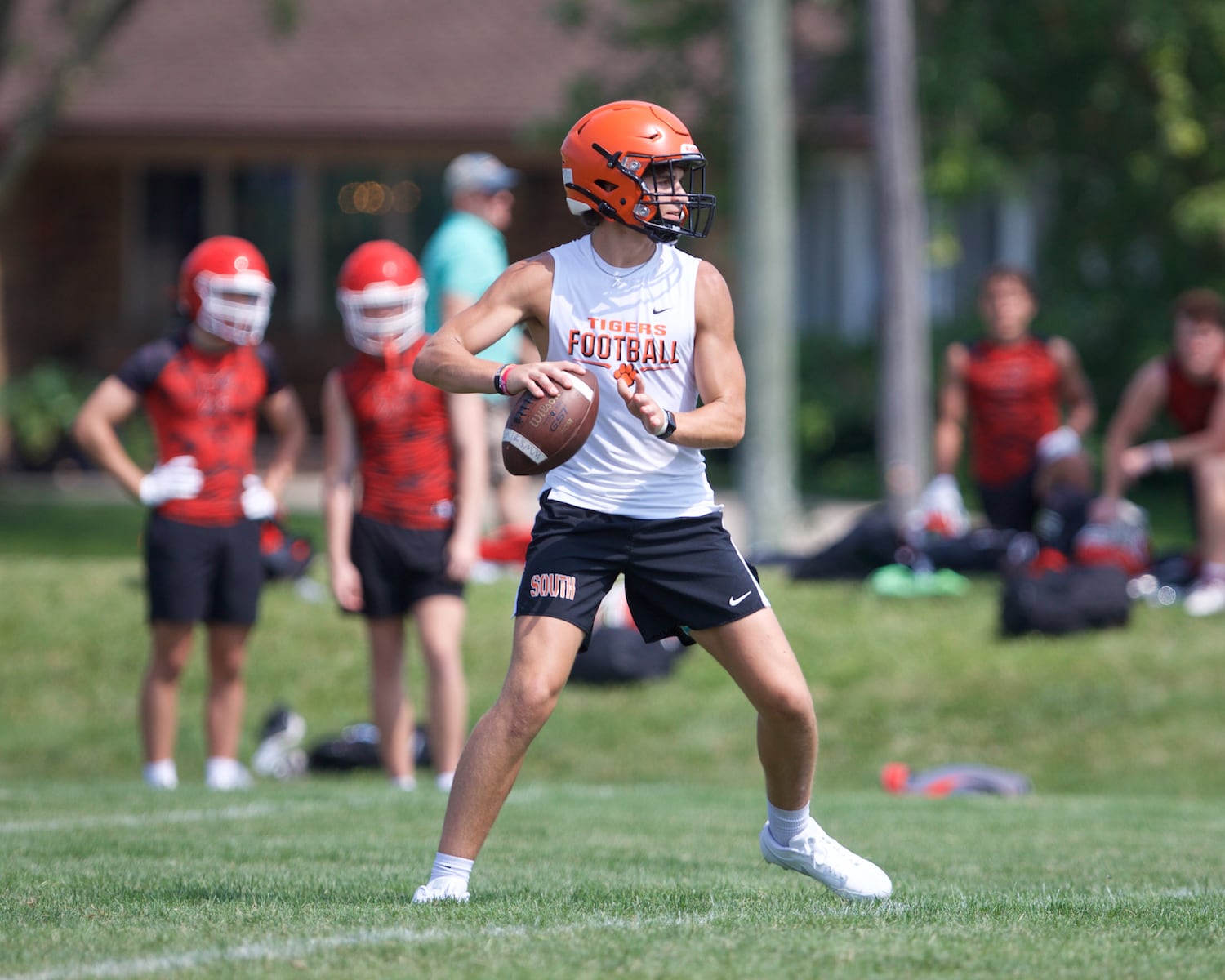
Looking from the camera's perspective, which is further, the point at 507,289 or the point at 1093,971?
the point at 507,289

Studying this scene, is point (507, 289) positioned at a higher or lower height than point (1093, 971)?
higher

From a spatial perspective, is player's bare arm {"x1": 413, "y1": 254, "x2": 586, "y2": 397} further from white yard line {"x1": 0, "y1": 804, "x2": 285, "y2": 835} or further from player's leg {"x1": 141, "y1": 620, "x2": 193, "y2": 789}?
player's leg {"x1": 141, "y1": 620, "x2": 193, "y2": 789}

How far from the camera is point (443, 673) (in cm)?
762

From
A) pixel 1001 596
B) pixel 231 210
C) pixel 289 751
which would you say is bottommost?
pixel 289 751

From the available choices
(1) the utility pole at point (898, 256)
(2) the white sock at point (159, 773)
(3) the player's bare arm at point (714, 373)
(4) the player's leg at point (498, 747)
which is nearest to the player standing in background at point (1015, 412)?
(1) the utility pole at point (898, 256)

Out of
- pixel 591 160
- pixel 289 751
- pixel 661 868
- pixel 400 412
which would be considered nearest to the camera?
pixel 591 160

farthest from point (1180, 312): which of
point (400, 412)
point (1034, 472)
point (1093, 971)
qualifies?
point (1093, 971)

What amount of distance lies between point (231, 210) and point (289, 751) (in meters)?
13.8

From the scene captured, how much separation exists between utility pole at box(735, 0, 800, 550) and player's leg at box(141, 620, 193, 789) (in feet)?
19.0

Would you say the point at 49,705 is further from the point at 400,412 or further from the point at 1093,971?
the point at 1093,971

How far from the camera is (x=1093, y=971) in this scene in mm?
3701

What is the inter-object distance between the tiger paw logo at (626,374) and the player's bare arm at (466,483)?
9.88 ft

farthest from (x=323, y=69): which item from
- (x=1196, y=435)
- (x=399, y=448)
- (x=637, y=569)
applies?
(x=637, y=569)

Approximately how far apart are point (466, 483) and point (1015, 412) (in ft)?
14.9
